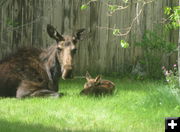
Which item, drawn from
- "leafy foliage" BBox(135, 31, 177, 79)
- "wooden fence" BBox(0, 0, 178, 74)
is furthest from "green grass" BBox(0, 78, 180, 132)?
"leafy foliage" BBox(135, 31, 177, 79)

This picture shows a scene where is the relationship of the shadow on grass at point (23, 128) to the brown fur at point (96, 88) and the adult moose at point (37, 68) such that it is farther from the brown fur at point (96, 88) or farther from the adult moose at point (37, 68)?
the brown fur at point (96, 88)

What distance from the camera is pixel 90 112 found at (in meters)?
7.18

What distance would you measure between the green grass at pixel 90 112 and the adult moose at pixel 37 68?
0.38m

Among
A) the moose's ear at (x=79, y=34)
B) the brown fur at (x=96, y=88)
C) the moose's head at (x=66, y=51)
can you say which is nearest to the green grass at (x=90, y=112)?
the brown fur at (x=96, y=88)

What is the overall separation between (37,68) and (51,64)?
291 millimetres

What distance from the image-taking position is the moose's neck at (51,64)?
8.70m

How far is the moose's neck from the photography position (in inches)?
342

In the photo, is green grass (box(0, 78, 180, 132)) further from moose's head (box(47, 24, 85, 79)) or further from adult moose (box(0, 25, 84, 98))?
moose's head (box(47, 24, 85, 79))

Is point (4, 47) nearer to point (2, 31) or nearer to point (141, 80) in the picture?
point (2, 31)

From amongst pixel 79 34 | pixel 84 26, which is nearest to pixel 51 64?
pixel 79 34

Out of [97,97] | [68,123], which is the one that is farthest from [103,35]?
[68,123]

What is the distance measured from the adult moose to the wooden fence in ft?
8.42

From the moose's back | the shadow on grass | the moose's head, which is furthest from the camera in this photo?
the moose's back

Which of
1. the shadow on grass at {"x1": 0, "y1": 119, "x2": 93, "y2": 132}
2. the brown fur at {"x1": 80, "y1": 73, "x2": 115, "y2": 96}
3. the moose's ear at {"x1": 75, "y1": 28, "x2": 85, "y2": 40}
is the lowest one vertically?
the shadow on grass at {"x1": 0, "y1": 119, "x2": 93, "y2": 132}
